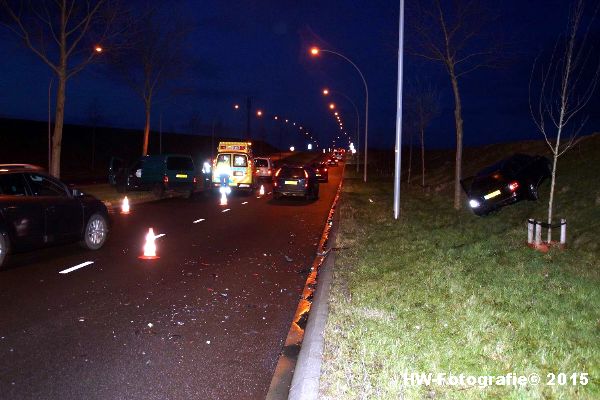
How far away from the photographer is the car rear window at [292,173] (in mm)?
26344

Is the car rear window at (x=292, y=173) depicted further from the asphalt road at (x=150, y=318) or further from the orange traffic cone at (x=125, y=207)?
the asphalt road at (x=150, y=318)

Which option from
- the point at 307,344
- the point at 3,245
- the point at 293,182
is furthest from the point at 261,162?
the point at 307,344

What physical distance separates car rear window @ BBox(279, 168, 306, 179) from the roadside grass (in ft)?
40.8

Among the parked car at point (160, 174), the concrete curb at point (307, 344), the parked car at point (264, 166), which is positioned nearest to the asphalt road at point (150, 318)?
the concrete curb at point (307, 344)

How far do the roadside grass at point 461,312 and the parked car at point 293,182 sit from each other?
12.3 meters

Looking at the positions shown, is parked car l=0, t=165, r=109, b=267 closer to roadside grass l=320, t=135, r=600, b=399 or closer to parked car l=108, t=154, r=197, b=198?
roadside grass l=320, t=135, r=600, b=399

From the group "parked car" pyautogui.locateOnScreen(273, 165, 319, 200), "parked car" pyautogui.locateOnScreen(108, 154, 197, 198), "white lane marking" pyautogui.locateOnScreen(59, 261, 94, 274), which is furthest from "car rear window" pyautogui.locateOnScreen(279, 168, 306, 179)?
"white lane marking" pyautogui.locateOnScreen(59, 261, 94, 274)

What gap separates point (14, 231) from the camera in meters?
9.41

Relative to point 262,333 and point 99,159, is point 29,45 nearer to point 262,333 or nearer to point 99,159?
point 262,333

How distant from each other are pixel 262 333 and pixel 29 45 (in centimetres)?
1947

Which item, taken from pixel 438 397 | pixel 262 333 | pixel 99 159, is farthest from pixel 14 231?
pixel 99 159

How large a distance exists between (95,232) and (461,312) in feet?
26.1

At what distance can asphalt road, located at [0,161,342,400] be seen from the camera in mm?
4957

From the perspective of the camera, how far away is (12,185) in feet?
31.4
